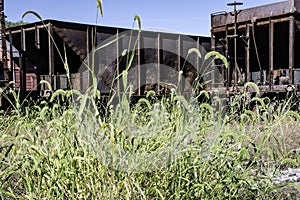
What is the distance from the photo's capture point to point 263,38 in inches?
532

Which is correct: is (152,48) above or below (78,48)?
above

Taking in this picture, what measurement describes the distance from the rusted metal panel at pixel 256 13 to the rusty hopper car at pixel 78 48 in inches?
39.7

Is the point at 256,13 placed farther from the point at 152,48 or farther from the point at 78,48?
the point at 78,48

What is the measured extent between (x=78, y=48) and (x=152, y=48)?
2.41 meters

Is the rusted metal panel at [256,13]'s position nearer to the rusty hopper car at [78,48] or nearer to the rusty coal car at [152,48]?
the rusty coal car at [152,48]

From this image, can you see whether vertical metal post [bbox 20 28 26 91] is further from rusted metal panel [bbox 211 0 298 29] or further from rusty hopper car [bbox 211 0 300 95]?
rusted metal panel [bbox 211 0 298 29]

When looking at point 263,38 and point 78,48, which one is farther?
point 263,38

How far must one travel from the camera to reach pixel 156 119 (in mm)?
2352

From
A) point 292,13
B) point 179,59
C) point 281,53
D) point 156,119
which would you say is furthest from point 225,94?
point 156,119

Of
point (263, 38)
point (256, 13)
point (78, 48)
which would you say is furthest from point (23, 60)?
point (263, 38)

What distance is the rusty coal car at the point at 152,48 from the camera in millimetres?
10648

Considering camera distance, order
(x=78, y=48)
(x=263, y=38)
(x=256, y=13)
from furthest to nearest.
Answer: (x=263, y=38) < (x=256, y=13) < (x=78, y=48)

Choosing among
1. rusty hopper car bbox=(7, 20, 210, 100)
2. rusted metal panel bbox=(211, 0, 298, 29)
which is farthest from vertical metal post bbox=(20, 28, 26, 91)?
rusted metal panel bbox=(211, 0, 298, 29)

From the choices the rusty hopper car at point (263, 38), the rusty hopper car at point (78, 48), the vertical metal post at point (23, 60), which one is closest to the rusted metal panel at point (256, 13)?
the rusty hopper car at point (263, 38)
